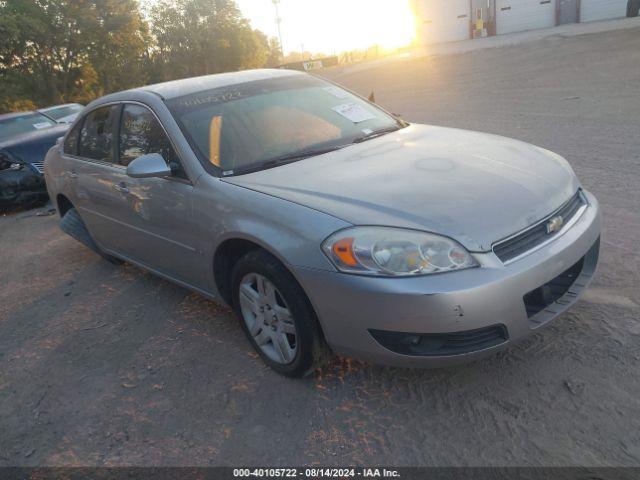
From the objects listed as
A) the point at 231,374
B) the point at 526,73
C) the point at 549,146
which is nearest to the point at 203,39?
the point at 526,73

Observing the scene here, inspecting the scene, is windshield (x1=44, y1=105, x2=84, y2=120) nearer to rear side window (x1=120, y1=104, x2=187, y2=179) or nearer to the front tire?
rear side window (x1=120, y1=104, x2=187, y2=179)

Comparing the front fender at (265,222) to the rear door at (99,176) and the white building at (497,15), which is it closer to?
the rear door at (99,176)

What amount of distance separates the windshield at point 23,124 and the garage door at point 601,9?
24.5m

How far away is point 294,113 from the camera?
368 cm

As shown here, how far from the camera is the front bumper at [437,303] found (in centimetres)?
228

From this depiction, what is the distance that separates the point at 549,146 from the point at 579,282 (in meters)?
4.64

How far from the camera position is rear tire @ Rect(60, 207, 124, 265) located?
498cm

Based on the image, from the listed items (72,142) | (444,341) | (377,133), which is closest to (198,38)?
(72,142)

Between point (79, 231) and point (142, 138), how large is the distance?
1773 mm

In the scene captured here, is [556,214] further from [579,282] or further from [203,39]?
[203,39]

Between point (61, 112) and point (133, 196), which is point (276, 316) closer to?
point (133, 196)

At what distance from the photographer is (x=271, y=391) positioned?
2912 millimetres

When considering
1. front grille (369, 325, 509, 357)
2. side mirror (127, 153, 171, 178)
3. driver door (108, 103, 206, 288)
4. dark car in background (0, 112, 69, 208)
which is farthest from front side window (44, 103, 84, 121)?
front grille (369, 325, 509, 357)

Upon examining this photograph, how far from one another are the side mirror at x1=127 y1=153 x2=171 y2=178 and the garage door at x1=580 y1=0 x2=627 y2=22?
27.1 m
